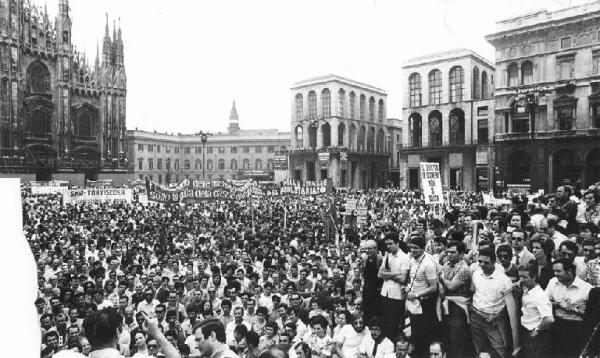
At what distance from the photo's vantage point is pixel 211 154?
286ft

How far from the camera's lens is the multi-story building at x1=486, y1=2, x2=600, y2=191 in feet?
110

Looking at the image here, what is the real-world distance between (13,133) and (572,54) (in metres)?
48.2

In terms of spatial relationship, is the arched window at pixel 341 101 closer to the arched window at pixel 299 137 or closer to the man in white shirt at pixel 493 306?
the arched window at pixel 299 137

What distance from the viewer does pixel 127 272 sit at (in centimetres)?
1227

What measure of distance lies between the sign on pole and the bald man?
5611 millimetres

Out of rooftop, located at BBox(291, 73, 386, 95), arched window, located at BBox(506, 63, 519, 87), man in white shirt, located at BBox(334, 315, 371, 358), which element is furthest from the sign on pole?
rooftop, located at BBox(291, 73, 386, 95)

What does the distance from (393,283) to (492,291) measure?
154 cm

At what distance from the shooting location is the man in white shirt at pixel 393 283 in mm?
6848

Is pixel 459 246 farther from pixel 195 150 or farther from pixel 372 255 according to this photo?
pixel 195 150

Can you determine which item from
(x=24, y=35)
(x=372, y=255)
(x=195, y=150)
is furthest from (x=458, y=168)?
(x=195, y=150)

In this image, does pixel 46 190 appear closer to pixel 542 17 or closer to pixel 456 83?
pixel 542 17

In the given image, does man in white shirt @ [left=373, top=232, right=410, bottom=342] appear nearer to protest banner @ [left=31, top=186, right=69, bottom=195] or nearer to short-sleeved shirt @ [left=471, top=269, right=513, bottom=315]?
short-sleeved shirt @ [left=471, top=269, right=513, bottom=315]

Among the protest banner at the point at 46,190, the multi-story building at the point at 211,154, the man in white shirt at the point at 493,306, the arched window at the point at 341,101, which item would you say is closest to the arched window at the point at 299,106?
the arched window at the point at 341,101

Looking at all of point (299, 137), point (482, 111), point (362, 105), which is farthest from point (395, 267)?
point (362, 105)
